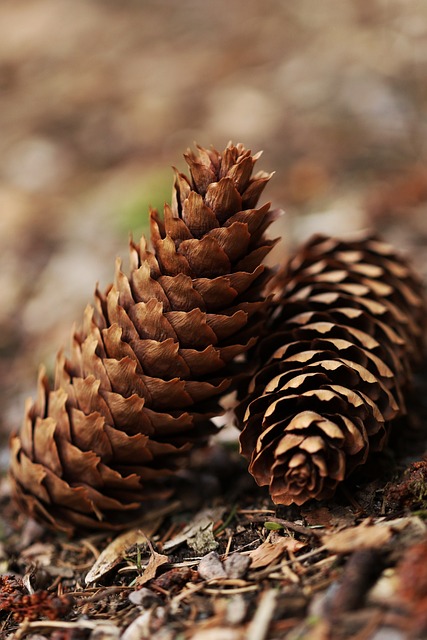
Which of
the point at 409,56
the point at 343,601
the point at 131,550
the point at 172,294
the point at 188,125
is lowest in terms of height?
the point at 343,601

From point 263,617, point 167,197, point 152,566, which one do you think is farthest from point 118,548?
point 167,197

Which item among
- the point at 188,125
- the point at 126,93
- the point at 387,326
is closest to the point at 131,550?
the point at 387,326

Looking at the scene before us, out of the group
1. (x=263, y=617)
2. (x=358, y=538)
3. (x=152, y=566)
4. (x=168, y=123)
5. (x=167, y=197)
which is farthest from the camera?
(x=168, y=123)

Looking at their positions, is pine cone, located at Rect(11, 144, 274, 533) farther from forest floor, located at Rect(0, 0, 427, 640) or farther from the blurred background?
the blurred background

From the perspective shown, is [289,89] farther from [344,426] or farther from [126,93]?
[344,426]

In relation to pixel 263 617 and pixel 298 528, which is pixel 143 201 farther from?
pixel 263 617
